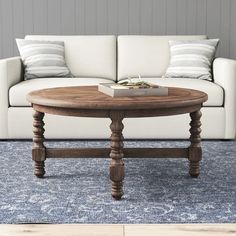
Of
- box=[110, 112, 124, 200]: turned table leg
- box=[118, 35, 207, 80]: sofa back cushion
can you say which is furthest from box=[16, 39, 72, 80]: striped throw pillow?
box=[110, 112, 124, 200]: turned table leg

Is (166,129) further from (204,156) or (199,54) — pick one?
(199,54)

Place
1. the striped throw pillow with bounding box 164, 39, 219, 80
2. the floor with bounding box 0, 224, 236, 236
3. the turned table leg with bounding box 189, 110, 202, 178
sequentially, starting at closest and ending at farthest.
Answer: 1. the floor with bounding box 0, 224, 236, 236
2. the turned table leg with bounding box 189, 110, 202, 178
3. the striped throw pillow with bounding box 164, 39, 219, 80

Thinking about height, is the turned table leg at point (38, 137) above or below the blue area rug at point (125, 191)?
above

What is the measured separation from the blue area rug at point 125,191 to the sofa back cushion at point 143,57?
1179 millimetres

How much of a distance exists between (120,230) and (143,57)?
253cm

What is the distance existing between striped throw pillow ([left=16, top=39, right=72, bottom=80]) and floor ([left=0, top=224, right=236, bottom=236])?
2.27 metres

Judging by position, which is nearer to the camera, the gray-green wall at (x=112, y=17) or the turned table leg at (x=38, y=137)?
the turned table leg at (x=38, y=137)

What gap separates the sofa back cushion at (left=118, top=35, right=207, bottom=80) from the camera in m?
4.27

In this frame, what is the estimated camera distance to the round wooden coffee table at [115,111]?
2.27 meters

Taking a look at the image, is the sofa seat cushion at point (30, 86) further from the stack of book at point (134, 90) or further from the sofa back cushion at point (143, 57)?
the stack of book at point (134, 90)

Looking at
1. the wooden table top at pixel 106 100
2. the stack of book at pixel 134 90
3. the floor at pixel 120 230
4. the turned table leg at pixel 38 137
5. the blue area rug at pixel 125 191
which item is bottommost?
the blue area rug at pixel 125 191

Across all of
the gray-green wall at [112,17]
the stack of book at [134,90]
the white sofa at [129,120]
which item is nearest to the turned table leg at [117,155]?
the stack of book at [134,90]

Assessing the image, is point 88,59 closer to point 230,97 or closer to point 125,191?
point 230,97

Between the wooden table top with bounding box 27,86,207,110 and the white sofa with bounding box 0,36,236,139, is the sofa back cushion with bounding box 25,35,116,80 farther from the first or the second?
the wooden table top with bounding box 27,86,207,110
